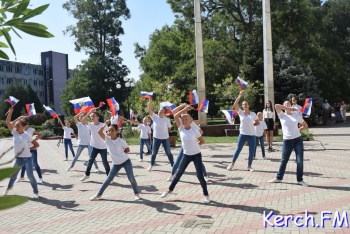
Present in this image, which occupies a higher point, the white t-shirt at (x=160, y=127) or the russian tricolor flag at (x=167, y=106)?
the russian tricolor flag at (x=167, y=106)

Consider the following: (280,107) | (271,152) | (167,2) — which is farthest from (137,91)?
(280,107)

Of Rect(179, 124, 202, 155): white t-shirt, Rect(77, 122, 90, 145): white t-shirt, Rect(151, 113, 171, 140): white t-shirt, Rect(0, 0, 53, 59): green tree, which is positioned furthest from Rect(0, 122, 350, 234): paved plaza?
Rect(0, 0, 53, 59): green tree

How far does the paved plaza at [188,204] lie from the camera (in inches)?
230

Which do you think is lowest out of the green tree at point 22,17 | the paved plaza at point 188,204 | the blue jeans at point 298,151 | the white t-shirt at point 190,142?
the paved plaza at point 188,204

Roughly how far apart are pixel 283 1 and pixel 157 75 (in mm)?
16975

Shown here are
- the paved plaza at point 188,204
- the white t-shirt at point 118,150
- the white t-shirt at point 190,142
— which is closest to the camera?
the paved plaza at point 188,204

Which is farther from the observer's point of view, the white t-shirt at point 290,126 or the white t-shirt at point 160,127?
the white t-shirt at point 160,127

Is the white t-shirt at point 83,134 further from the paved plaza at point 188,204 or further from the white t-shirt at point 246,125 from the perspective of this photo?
the white t-shirt at point 246,125

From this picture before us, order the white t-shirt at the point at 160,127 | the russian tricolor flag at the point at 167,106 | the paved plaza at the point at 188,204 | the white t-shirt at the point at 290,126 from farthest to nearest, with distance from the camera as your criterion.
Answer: the russian tricolor flag at the point at 167,106 → the white t-shirt at the point at 160,127 → the white t-shirt at the point at 290,126 → the paved plaza at the point at 188,204

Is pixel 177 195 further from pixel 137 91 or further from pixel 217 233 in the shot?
pixel 137 91

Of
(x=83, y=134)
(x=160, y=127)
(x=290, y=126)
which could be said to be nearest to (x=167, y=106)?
(x=160, y=127)

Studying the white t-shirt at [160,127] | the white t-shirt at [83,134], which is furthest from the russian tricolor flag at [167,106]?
the white t-shirt at [83,134]

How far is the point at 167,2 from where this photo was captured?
3606cm

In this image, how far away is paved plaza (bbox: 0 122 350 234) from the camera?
230 inches
